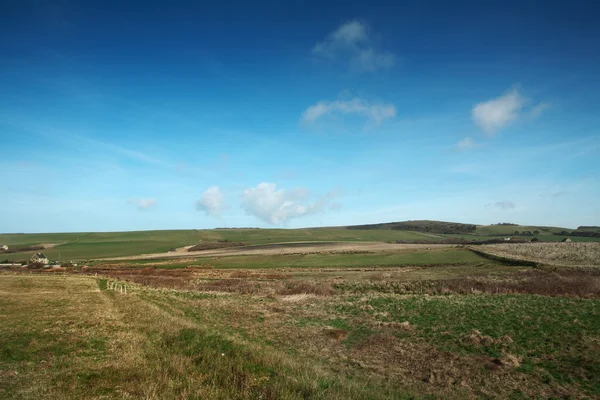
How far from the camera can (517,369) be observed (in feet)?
48.6

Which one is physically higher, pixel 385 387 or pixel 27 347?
pixel 27 347

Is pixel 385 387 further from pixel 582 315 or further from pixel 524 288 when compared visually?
pixel 524 288

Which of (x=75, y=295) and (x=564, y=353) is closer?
(x=564, y=353)

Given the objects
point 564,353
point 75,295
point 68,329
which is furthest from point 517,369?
point 75,295

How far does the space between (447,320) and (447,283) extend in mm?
19350

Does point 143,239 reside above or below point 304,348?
above

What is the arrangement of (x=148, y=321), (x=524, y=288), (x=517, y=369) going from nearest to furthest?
1. (x=517, y=369)
2. (x=148, y=321)
3. (x=524, y=288)

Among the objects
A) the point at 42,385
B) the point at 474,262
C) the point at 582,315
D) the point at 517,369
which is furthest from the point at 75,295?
the point at 474,262

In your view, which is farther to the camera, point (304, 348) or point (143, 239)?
point (143, 239)

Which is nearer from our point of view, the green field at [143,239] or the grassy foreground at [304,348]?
the grassy foreground at [304,348]

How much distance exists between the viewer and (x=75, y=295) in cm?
3238

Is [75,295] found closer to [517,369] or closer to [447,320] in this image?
[447,320]

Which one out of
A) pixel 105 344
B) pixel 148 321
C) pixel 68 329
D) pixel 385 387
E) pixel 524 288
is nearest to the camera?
pixel 385 387

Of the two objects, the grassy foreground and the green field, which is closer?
the grassy foreground
